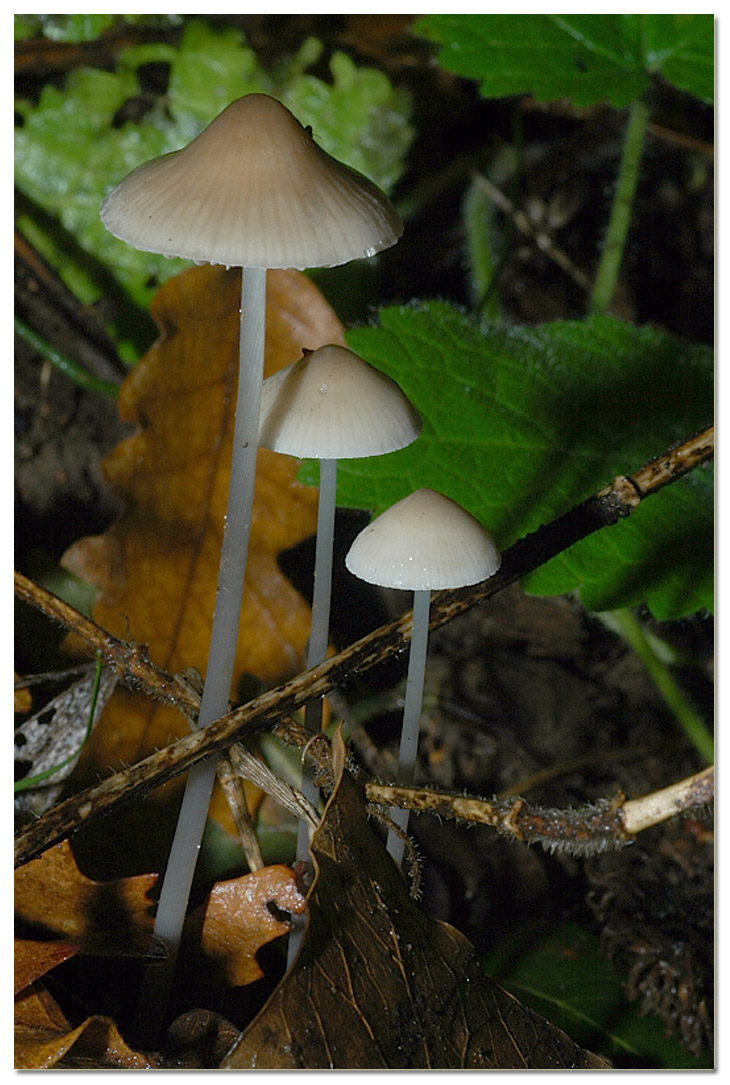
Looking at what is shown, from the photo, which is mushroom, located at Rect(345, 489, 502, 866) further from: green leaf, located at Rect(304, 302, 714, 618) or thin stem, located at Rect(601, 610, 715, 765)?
thin stem, located at Rect(601, 610, 715, 765)

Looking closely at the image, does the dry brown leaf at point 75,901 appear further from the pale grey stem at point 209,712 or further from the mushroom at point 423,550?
the mushroom at point 423,550

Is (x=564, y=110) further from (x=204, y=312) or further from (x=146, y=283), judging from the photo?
(x=204, y=312)

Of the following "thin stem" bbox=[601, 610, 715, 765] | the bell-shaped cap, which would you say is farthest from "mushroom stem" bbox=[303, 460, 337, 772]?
"thin stem" bbox=[601, 610, 715, 765]

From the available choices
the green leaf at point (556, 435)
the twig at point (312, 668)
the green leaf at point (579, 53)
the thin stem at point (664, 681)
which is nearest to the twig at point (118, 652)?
the twig at point (312, 668)

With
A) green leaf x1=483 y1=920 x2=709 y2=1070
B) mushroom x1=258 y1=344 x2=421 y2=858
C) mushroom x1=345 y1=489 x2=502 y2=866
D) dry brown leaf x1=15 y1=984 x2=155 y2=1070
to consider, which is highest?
mushroom x1=258 y1=344 x2=421 y2=858

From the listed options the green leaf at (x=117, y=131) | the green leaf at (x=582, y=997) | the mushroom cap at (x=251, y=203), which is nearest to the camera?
the mushroom cap at (x=251, y=203)

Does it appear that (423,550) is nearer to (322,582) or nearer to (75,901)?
(322,582)

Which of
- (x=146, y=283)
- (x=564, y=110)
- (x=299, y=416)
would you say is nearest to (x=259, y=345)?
(x=299, y=416)

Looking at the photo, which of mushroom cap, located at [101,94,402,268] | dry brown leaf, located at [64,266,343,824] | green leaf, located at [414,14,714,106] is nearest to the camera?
mushroom cap, located at [101,94,402,268]

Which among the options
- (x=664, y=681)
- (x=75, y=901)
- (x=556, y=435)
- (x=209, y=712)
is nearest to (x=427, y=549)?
(x=209, y=712)
